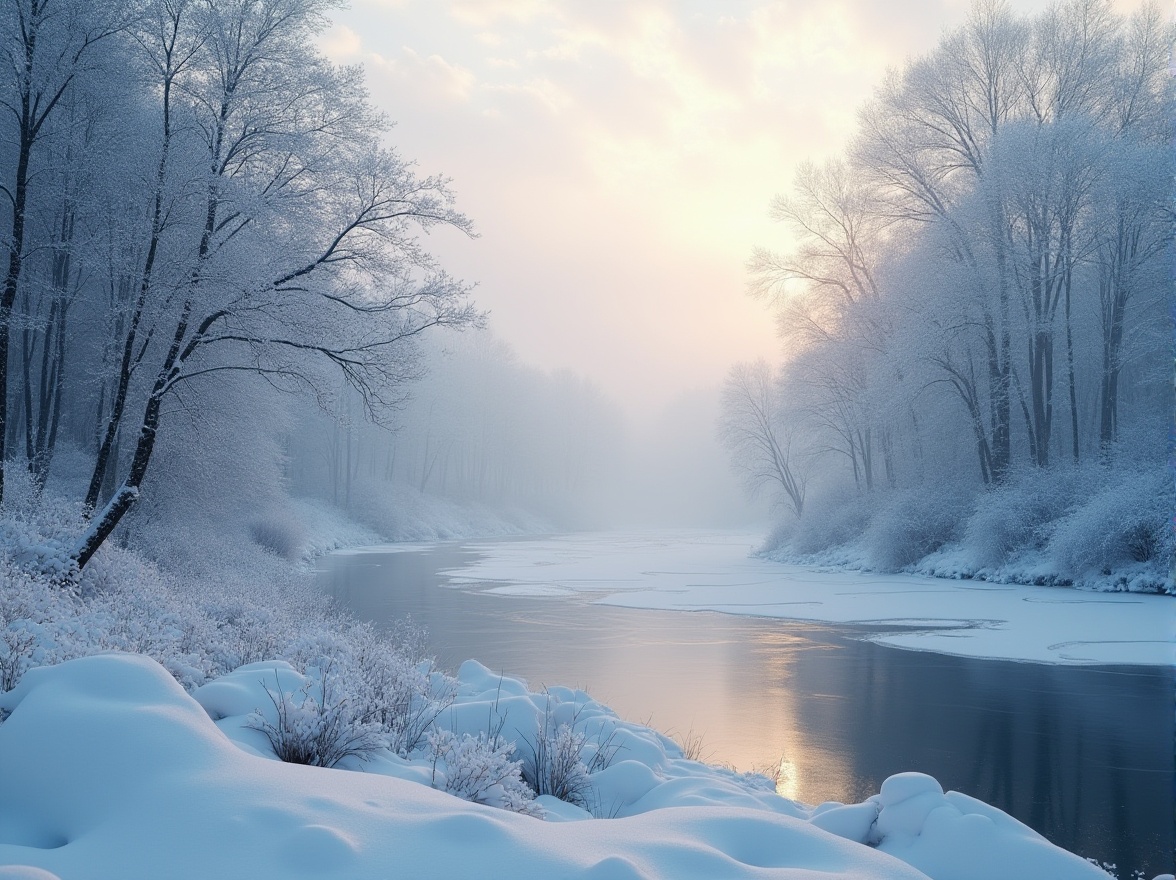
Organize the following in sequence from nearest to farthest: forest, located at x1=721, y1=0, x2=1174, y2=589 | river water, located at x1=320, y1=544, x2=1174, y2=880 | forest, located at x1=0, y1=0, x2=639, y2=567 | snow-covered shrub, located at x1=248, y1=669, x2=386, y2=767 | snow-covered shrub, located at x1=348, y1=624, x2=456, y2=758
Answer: snow-covered shrub, located at x1=248, y1=669, x2=386, y2=767 < snow-covered shrub, located at x1=348, y1=624, x2=456, y2=758 < river water, located at x1=320, y1=544, x2=1174, y2=880 < forest, located at x1=0, y1=0, x2=639, y2=567 < forest, located at x1=721, y1=0, x2=1174, y2=589

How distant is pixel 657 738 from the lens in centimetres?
679

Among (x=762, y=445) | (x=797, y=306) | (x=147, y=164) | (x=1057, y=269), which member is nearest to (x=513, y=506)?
(x=762, y=445)

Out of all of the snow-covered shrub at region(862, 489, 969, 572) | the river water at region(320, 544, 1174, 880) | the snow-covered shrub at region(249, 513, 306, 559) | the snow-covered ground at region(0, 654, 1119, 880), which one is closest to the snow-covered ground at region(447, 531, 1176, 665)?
the snow-covered shrub at region(862, 489, 969, 572)

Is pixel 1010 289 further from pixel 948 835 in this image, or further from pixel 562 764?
pixel 562 764

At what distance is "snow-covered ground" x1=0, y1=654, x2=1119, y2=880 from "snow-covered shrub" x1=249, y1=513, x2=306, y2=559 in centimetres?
2121

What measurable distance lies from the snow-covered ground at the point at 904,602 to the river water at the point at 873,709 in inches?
41.1

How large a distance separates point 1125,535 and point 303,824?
1920cm

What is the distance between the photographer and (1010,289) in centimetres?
2281

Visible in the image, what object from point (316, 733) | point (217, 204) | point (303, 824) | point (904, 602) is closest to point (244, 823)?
point (303, 824)

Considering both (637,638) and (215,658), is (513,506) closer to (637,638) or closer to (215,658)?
(637,638)

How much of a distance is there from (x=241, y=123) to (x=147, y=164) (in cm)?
168

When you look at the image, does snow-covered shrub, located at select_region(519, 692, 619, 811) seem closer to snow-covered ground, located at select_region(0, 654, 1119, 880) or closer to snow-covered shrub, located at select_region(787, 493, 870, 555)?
snow-covered ground, located at select_region(0, 654, 1119, 880)

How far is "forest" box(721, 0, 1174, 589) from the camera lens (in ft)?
64.6

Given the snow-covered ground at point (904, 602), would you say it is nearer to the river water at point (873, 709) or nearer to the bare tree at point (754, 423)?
the river water at point (873, 709)
